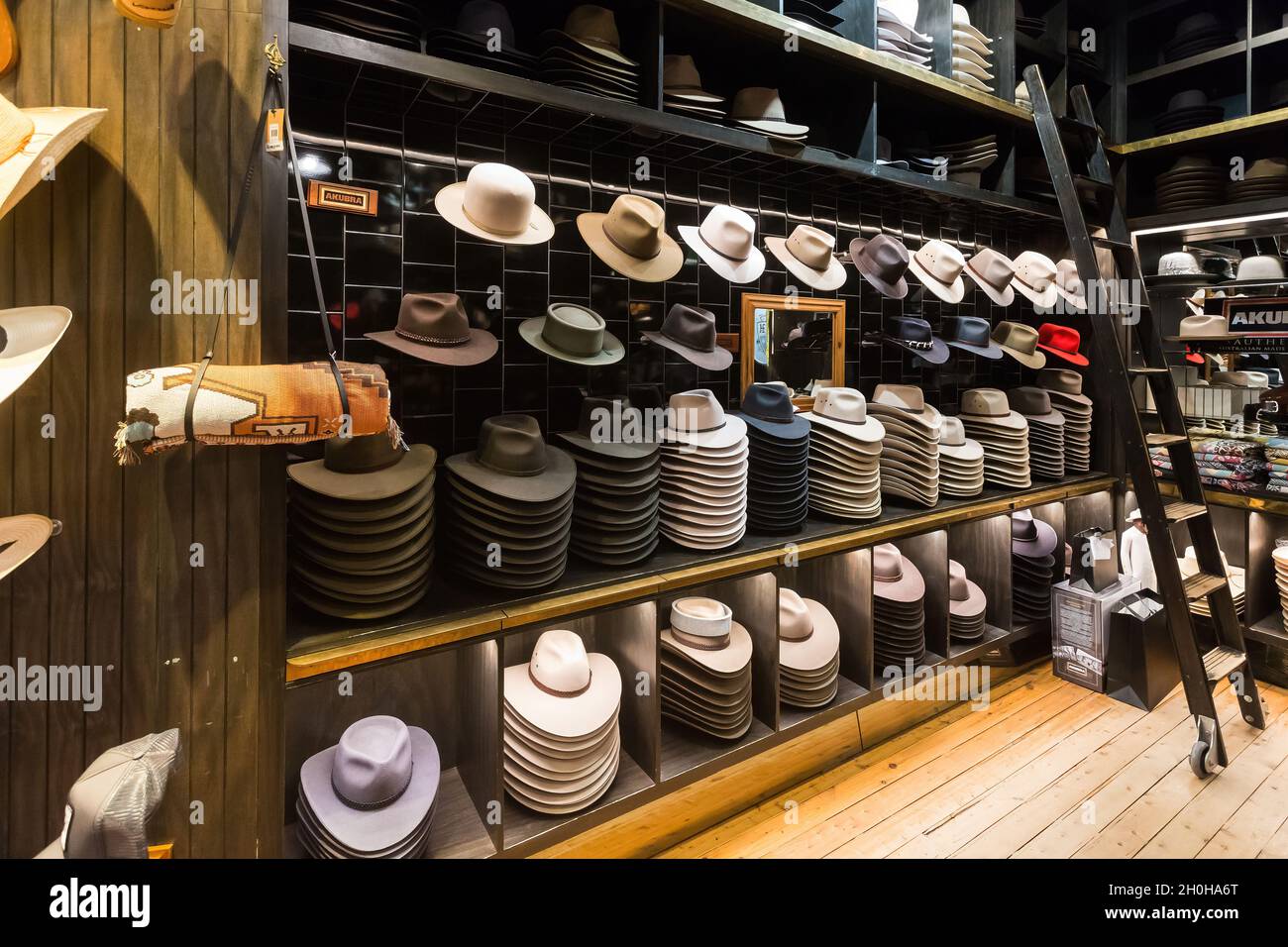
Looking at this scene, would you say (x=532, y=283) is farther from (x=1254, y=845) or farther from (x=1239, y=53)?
(x=1239, y=53)

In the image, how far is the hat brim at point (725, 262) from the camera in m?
2.64

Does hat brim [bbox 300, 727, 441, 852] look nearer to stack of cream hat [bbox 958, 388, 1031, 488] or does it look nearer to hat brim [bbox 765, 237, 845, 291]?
hat brim [bbox 765, 237, 845, 291]

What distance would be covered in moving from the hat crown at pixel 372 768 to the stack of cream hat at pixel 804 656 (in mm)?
1375

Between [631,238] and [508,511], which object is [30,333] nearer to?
[508,511]

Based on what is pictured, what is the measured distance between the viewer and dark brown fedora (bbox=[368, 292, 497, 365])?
82.4 inches

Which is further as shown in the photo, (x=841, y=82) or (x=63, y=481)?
(x=841, y=82)

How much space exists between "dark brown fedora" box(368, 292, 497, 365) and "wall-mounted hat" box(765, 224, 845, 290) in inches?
56.0

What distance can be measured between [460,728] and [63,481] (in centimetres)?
133

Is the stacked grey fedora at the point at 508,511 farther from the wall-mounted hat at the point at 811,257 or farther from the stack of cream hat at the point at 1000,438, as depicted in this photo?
the stack of cream hat at the point at 1000,438

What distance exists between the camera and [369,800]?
192cm

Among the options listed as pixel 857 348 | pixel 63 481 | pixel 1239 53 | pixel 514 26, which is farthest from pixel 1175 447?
pixel 63 481

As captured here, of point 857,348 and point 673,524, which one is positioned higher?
point 857,348

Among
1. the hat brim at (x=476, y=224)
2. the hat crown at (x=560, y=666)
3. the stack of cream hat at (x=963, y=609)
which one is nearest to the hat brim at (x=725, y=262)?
the hat brim at (x=476, y=224)

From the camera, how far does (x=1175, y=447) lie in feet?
11.1
